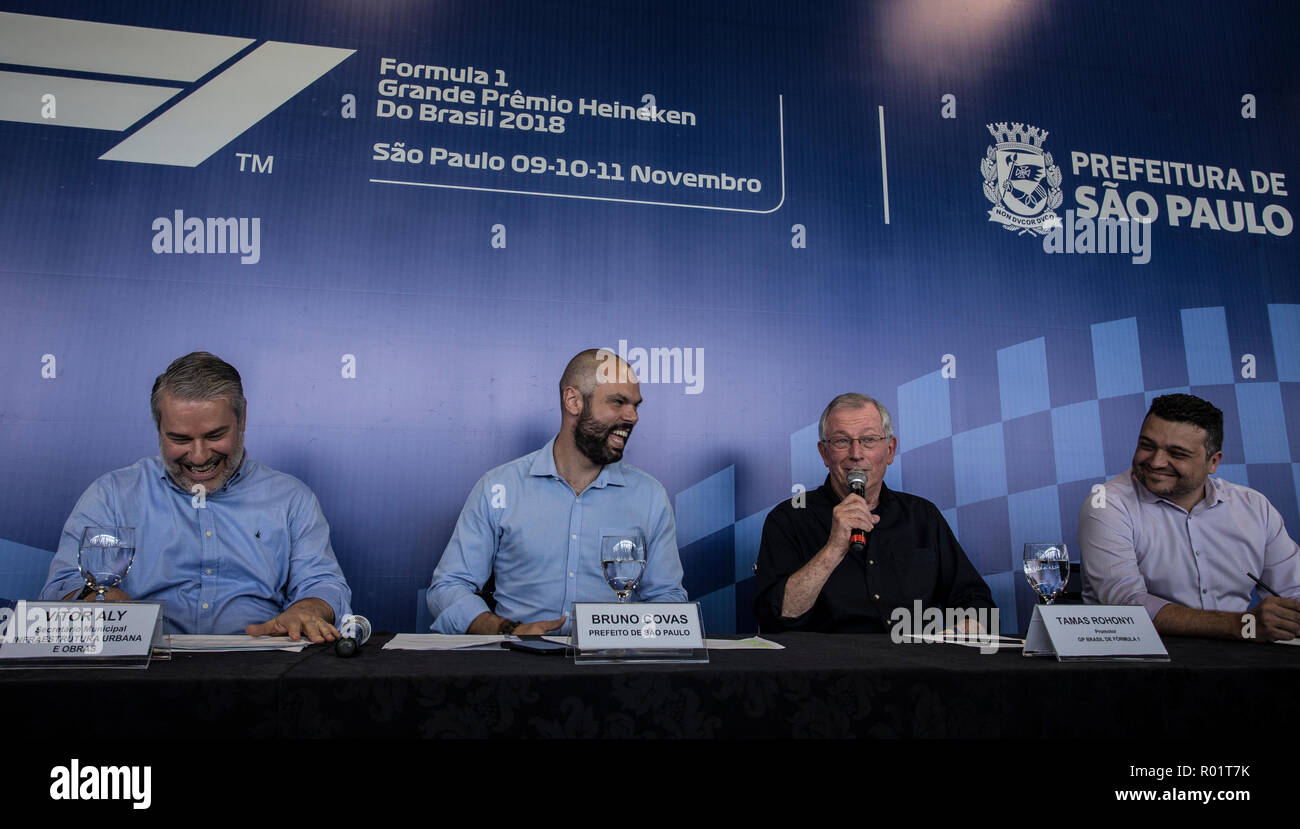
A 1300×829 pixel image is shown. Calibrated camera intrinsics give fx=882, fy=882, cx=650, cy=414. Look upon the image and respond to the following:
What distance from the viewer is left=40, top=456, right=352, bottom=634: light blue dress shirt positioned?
6.95 feet

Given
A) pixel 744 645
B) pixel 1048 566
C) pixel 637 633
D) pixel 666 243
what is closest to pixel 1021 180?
pixel 666 243

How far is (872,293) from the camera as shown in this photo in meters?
3.26

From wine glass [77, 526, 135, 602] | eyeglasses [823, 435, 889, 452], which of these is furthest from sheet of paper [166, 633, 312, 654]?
eyeglasses [823, 435, 889, 452]

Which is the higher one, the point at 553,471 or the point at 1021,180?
the point at 1021,180

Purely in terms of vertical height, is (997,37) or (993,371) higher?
(997,37)

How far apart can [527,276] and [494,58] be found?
0.78 meters

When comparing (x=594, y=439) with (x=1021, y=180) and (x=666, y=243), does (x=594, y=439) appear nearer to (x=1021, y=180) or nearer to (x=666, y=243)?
(x=666, y=243)

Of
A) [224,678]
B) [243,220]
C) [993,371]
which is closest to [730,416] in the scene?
[993,371]

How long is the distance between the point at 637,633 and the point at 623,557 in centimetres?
19

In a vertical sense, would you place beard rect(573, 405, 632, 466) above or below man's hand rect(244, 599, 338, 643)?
above

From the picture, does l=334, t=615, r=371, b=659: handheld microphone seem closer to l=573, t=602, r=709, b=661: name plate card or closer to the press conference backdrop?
l=573, t=602, r=709, b=661: name plate card

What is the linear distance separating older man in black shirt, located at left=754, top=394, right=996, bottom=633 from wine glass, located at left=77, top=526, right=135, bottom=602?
1.44 m

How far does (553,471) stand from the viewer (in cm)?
255
